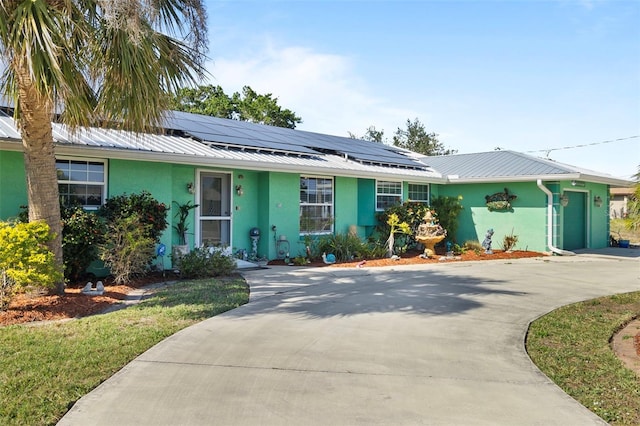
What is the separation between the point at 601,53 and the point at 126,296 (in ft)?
52.7

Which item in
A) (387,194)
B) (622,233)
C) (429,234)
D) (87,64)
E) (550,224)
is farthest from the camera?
(622,233)

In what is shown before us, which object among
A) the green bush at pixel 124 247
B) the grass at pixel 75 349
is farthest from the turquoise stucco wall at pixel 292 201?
the grass at pixel 75 349

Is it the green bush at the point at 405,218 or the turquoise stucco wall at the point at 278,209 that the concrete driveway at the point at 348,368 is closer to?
the turquoise stucco wall at the point at 278,209

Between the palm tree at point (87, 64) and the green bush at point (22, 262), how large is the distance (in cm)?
61

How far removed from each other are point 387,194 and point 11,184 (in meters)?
11.2

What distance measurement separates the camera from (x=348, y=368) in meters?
4.82

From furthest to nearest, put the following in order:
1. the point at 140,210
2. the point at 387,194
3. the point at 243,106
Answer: the point at 243,106, the point at 387,194, the point at 140,210

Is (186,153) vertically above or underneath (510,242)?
above

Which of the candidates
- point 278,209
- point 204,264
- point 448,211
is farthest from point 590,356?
point 448,211

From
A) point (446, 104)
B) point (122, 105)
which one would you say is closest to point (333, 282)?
point (122, 105)

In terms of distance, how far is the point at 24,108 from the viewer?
741 cm

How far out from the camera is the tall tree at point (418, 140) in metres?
44.8

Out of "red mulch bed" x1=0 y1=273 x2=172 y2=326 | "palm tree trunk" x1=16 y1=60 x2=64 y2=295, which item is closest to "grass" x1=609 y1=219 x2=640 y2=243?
"red mulch bed" x1=0 y1=273 x2=172 y2=326

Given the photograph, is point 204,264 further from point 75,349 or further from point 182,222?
point 75,349
